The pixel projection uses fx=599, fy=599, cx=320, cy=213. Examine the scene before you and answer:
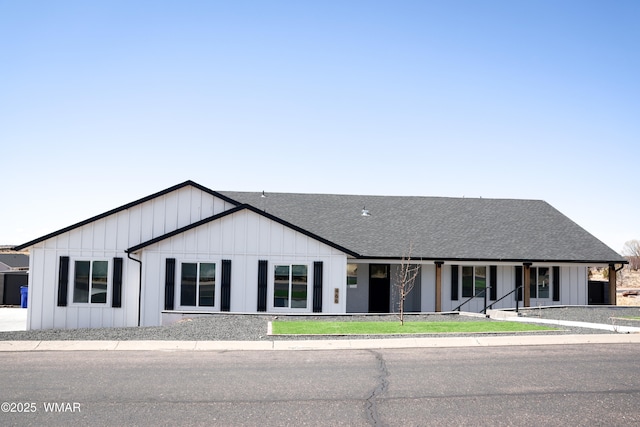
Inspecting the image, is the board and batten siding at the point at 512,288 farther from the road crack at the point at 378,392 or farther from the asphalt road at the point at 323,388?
the road crack at the point at 378,392

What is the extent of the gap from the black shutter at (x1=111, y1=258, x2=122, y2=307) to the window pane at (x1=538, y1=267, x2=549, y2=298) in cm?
1904

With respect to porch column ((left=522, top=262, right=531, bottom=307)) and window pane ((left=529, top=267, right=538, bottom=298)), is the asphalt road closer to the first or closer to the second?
porch column ((left=522, top=262, right=531, bottom=307))

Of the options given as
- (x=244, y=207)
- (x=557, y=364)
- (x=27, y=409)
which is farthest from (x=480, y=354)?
(x=244, y=207)

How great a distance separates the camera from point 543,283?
2878 cm

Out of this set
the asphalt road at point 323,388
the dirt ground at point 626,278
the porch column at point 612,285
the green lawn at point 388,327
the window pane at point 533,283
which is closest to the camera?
the asphalt road at point 323,388

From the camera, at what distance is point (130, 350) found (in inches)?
568

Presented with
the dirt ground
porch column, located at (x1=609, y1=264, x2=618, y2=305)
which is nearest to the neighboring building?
porch column, located at (x1=609, y1=264, x2=618, y2=305)

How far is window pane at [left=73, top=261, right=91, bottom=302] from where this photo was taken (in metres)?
23.0

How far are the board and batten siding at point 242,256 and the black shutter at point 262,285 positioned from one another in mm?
131

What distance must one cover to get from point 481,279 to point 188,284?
1378 centimetres

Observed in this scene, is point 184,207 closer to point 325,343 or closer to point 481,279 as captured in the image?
point 325,343

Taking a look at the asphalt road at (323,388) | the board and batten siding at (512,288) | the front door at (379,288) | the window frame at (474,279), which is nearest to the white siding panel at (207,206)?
the front door at (379,288)

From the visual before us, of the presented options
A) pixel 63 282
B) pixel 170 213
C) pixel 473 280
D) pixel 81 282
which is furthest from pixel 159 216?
pixel 473 280

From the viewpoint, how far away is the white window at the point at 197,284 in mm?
22609
